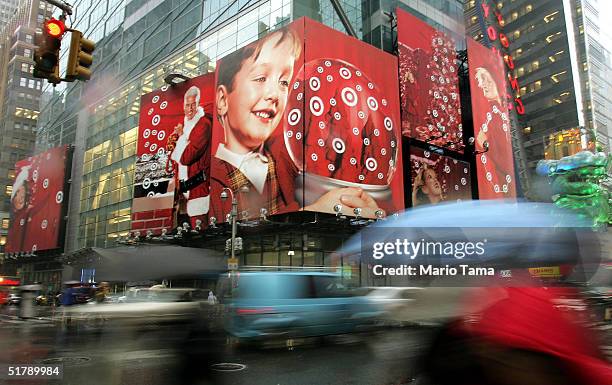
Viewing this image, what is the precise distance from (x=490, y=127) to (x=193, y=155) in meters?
26.8

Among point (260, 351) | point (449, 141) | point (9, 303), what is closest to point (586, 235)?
point (260, 351)

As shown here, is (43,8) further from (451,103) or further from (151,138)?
(451,103)

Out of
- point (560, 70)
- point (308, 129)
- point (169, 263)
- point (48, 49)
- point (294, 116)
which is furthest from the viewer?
point (560, 70)

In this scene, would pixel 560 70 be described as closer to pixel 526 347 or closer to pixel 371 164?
pixel 371 164

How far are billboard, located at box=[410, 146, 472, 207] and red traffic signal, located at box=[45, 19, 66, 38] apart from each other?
3068cm

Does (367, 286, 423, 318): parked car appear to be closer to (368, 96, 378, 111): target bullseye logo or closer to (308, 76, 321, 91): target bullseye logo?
(308, 76, 321, 91): target bullseye logo

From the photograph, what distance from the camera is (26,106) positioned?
417 feet

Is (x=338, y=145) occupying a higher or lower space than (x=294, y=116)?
lower

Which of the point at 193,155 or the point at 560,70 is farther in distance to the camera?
the point at 560,70

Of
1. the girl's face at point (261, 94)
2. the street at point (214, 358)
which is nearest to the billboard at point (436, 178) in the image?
the girl's face at point (261, 94)

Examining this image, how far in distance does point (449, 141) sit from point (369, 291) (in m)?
28.1

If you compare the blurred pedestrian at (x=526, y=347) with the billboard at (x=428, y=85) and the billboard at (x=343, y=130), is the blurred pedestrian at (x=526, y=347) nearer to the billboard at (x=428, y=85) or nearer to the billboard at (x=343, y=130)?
the billboard at (x=343, y=130)

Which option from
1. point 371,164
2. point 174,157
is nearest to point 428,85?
point 371,164

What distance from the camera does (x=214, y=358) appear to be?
23.7 ft
